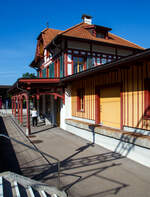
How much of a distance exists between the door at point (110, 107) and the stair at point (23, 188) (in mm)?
4603

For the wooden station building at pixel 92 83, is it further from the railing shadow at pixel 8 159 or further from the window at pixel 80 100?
the railing shadow at pixel 8 159

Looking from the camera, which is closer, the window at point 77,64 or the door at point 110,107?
the door at point 110,107

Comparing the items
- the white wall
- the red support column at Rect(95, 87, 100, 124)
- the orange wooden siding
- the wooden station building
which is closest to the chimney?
the wooden station building

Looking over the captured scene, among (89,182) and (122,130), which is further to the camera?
(122,130)

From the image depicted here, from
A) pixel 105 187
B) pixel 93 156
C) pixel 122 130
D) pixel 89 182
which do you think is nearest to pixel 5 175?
pixel 89 182

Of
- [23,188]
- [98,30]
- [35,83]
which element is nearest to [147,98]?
[23,188]

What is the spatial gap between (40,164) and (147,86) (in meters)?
4.59

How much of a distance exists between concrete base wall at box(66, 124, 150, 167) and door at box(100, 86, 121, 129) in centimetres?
83

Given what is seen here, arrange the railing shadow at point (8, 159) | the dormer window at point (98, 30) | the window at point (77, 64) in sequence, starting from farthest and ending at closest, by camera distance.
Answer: the dormer window at point (98, 30)
the window at point (77, 64)
the railing shadow at point (8, 159)

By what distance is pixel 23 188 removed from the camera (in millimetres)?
3980

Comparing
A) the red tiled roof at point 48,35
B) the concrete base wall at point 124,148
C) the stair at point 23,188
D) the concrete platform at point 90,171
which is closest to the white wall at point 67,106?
the concrete base wall at point 124,148

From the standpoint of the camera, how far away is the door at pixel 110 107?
7828mm

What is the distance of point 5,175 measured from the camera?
4.20 metres

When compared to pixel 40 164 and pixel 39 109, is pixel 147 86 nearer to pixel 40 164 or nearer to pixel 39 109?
pixel 40 164
